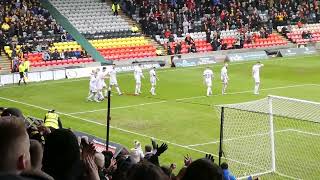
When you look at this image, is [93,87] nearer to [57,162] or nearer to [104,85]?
[104,85]

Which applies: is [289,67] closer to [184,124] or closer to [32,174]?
[184,124]

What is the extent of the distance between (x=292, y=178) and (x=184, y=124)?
26.8 ft

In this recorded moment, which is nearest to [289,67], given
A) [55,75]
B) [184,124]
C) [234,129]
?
[55,75]

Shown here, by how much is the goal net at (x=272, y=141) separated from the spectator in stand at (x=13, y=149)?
34.9ft

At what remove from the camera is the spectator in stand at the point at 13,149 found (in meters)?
3.75

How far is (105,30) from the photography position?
48.7 m

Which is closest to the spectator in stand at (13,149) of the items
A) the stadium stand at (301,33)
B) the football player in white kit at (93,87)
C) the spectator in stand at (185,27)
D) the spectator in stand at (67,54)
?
the football player in white kit at (93,87)

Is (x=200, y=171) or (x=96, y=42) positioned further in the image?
(x=96, y=42)

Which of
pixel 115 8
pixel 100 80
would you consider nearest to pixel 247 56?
pixel 115 8

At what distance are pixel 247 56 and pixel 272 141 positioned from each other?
31.7 m

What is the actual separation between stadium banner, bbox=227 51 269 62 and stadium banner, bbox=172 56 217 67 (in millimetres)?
1733

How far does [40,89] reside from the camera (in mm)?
34125

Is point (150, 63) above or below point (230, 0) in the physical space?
below

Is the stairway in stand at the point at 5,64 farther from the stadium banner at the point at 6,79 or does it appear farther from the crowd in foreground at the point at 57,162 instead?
the crowd in foreground at the point at 57,162
